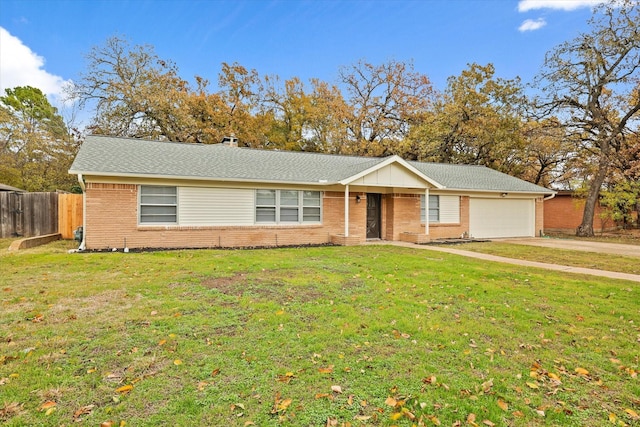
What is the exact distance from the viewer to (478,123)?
25453mm

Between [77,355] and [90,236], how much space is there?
8975mm

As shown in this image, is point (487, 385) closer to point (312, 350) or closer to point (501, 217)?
point (312, 350)

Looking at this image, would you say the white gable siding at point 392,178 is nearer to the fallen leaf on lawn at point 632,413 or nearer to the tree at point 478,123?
the fallen leaf on lawn at point 632,413

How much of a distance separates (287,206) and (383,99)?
19.8 metres

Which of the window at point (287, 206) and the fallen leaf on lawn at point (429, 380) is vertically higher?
the window at point (287, 206)

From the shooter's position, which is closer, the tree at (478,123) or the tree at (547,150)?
the tree at (547,150)

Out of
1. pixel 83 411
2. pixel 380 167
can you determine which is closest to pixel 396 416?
pixel 83 411

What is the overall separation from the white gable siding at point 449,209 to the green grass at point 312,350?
9757 mm

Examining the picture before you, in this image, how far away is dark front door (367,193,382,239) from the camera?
16195mm

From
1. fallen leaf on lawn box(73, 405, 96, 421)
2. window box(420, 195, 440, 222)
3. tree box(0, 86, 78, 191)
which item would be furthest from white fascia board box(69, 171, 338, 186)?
tree box(0, 86, 78, 191)

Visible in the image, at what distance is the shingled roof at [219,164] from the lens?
11.8 meters

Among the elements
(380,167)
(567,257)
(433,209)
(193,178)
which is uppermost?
(380,167)

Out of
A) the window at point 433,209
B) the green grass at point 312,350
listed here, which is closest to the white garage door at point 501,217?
the window at point 433,209

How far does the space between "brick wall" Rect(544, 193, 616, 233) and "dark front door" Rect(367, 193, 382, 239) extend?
15.1m
